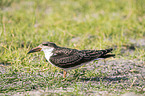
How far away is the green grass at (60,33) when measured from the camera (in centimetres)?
452

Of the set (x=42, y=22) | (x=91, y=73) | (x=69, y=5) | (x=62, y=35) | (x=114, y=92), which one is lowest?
(x=114, y=92)

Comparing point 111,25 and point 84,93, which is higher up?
point 111,25

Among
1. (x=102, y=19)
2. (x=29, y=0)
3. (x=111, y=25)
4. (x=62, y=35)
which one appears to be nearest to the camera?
(x=62, y=35)

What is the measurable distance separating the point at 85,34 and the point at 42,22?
1537 mm

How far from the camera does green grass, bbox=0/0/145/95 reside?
178 inches

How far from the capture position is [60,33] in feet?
21.3

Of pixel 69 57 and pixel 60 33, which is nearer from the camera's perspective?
pixel 69 57

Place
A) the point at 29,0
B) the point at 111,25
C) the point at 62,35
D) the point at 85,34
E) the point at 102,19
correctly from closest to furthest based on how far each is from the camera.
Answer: the point at 62,35 < the point at 85,34 < the point at 111,25 < the point at 102,19 < the point at 29,0

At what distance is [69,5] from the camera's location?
9000 mm

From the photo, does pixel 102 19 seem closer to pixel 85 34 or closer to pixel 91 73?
pixel 85 34

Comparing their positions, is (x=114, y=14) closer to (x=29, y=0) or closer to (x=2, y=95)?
(x=29, y=0)

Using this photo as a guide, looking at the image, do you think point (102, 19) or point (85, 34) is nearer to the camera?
point (85, 34)

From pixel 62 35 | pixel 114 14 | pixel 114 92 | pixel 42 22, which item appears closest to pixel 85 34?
pixel 62 35

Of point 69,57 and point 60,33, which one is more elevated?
point 60,33
